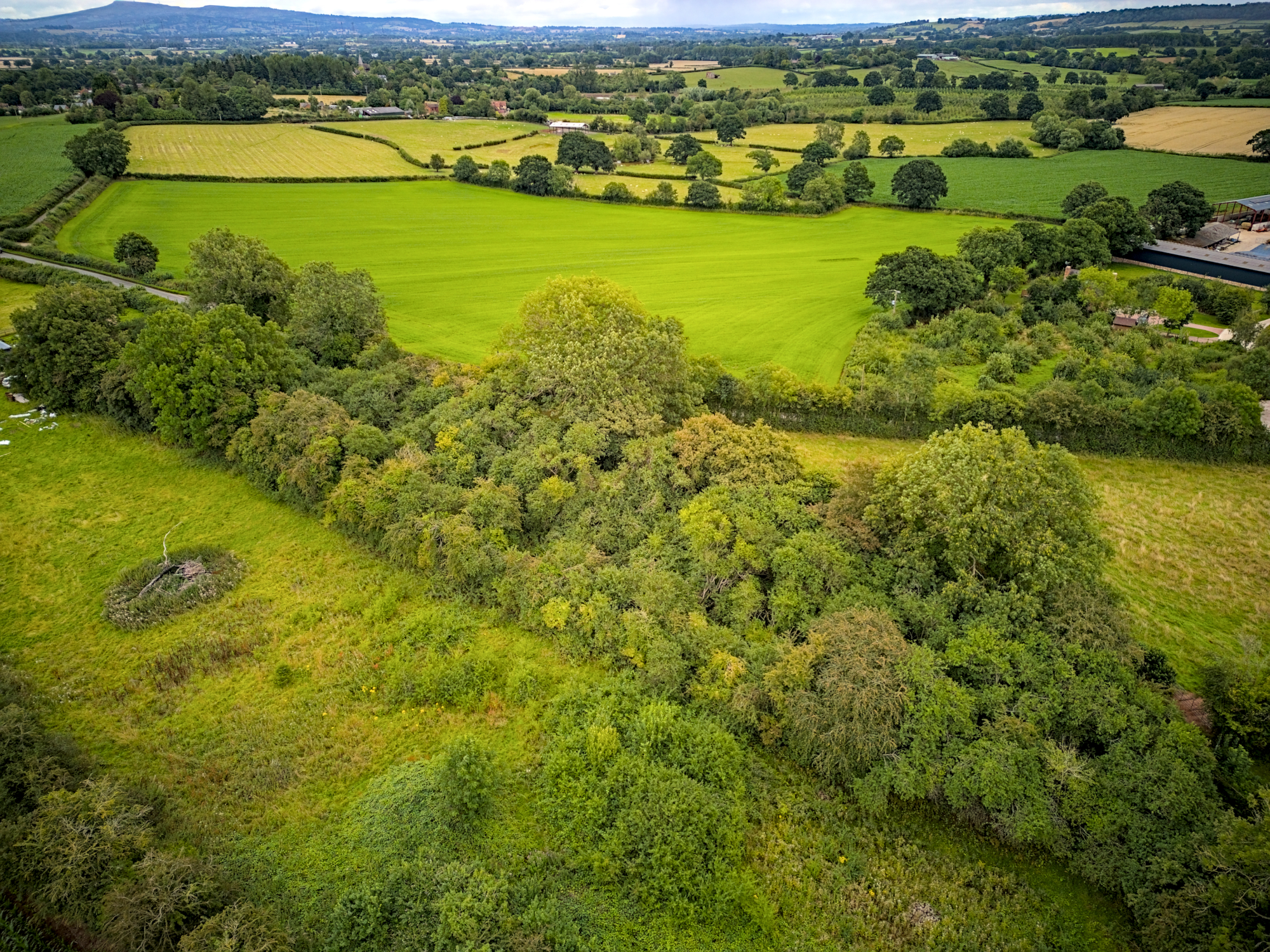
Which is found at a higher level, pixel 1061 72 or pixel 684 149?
pixel 1061 72

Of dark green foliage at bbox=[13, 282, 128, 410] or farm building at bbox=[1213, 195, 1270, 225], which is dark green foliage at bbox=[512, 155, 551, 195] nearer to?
dark green foliage at bbox=[13, 282, 128, 410]

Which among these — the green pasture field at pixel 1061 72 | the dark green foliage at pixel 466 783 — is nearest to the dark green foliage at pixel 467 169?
the dark green foliage at pixel 466 783

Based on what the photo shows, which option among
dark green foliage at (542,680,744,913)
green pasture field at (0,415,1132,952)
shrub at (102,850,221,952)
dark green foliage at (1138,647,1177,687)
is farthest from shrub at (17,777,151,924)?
dark green foliage at (1138,647,1177,687)

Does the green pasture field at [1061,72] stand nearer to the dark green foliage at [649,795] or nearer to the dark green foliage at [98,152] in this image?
the dark green foliage at [649,795]

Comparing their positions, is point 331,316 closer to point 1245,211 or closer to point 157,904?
point 157,904

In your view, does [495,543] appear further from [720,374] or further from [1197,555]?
[1197,555]

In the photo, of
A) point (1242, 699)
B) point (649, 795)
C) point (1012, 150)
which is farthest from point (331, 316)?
point (1012, 150)
